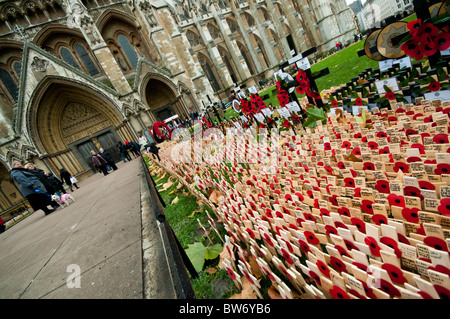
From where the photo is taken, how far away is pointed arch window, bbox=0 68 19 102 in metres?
15.5

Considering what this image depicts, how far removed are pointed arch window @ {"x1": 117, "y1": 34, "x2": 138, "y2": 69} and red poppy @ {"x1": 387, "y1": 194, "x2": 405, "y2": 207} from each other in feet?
70.7

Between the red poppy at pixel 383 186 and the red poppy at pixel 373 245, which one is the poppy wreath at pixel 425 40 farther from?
the red poppy at pixel 373 245

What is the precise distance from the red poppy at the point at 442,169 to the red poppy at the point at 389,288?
1056mm

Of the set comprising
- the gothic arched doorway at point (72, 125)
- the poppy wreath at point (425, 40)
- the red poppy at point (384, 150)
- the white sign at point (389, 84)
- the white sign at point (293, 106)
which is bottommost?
the red poppy at point (384, 150)

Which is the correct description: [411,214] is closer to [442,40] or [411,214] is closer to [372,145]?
[372,145]

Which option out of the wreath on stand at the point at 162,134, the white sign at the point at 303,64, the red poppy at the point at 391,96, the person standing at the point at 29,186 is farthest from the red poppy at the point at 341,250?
the wreath on stand at the point at 162,134

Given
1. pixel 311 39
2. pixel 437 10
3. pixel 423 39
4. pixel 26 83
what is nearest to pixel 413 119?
pixel 423 39

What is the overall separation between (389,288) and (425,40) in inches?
119

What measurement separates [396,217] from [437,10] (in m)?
3.16

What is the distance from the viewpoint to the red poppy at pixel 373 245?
1188 millimetres

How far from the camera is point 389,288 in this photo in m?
0.97

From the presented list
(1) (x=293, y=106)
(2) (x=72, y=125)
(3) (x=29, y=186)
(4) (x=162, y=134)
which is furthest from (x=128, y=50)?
(1) (x=293, y=106)

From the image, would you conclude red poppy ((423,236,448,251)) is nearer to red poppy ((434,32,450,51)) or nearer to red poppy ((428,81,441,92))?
red poppy ((428,81,441,92))

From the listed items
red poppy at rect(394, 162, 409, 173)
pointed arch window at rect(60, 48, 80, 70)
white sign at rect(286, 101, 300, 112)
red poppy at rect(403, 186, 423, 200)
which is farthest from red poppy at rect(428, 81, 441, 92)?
pointed arch window at rect(60, 48, 80, 70)
